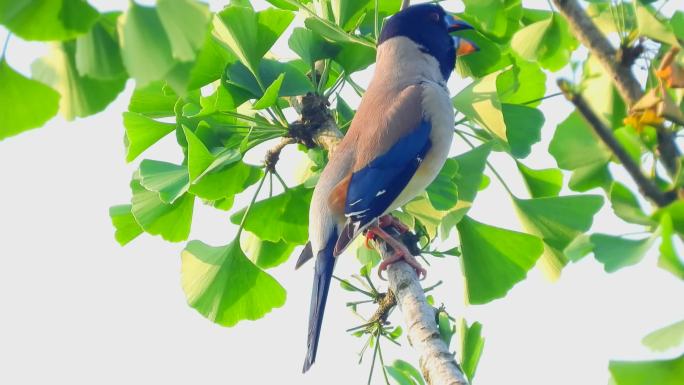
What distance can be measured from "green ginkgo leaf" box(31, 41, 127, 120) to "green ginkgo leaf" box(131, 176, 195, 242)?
160 cm

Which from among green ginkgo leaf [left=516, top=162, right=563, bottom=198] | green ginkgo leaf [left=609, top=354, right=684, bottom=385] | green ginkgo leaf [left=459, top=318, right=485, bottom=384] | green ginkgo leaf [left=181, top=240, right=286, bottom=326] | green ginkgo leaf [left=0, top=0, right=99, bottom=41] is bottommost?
green ginkgo leaf [left=459, top=318, right=485, bottom=384]

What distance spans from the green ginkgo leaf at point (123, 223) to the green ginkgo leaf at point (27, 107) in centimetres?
176

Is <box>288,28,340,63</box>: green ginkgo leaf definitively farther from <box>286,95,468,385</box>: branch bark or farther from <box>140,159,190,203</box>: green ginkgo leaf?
<box>286,95,468,385</box>: branch bark

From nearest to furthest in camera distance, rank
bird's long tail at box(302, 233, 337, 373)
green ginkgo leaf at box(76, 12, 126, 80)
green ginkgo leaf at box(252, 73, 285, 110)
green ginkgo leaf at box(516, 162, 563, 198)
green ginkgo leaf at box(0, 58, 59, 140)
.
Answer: green ginkgo leaf at box(76, 12, 126, 80)
green ginkgo leaf at box(0, 58, 59, 140)
green ginkgo leaf at box(252, 73, 285, 110)
bird's long tail at box(302, 233, 337, 373)
green ginkgo leaf at box(516, 162, 563, 198)

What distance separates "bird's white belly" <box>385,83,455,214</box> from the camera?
10.3ft

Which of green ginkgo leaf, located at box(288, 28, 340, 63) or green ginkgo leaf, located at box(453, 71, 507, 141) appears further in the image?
green ginkgo leaf, located at box(288, 28, 340, 63)

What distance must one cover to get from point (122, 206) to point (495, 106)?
1374 mm

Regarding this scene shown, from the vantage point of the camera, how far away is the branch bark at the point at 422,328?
202cm

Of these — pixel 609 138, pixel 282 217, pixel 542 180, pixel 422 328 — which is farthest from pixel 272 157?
pixel 609 138

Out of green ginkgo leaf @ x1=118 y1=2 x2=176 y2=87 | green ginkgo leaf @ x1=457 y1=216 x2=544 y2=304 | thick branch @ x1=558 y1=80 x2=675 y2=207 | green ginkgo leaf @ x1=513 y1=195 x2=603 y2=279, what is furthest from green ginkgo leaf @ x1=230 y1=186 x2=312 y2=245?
thick branch @ x1=558 y1=80 x2=675 y2=207

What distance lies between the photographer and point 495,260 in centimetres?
293

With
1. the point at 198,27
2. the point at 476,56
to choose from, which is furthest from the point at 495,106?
the point at 198,27

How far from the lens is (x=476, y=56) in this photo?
3.26 m

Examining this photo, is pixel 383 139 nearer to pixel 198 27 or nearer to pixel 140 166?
pixel 140 166
